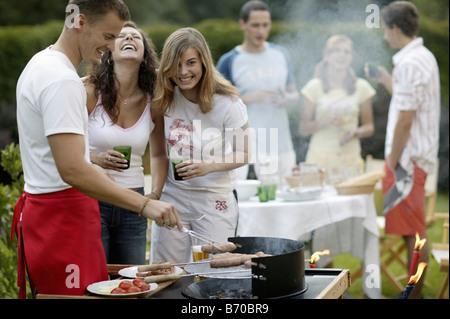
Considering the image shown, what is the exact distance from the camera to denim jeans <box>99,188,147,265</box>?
9.14ft

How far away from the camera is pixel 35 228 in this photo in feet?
6.91

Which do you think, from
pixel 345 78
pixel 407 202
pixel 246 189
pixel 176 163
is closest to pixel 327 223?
pixel 246 189

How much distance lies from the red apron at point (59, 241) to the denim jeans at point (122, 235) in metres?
0.63

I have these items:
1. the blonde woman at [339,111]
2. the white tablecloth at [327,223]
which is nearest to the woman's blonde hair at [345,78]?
the blonde woman at [339,111]

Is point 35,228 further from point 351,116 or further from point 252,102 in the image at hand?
point 351,116

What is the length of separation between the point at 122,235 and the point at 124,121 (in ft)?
1.72

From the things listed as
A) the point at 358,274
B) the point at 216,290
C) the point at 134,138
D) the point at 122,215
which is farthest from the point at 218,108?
the point at 358,274

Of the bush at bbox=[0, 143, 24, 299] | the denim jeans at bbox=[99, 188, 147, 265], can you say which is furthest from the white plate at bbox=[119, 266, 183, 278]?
the bush at bbox=[0, 143, 24, 299]

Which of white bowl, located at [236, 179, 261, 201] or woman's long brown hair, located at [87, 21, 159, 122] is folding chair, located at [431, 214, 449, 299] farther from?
woman's long brown hair, located at [87, 21, 159, 122]

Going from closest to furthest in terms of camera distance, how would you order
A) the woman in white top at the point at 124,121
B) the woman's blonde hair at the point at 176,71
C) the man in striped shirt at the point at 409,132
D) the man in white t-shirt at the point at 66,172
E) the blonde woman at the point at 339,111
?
the man in white t-shirt at the point at 66,172 → the woman in white top at the point at 124,121 → the woman's blonde hair at the point at 176,71 → the man in striped shirt at the point at 409,132 → the blonde woman at the point at 339,111

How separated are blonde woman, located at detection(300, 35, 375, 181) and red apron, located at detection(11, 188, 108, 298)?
310 cm

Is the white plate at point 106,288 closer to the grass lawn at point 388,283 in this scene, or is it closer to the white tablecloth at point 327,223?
the white tablecloth at point 327,223

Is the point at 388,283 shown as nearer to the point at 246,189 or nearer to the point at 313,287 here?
the point at 246,189

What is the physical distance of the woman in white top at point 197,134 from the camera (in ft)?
9.65
